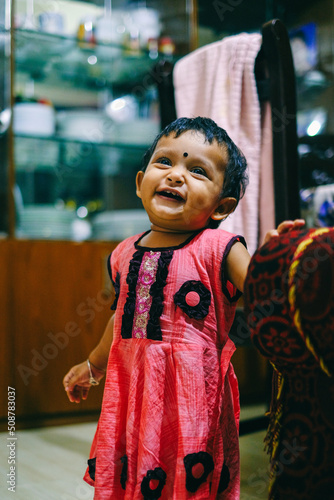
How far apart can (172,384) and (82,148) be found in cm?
165

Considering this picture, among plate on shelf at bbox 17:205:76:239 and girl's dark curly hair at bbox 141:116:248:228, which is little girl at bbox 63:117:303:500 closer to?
girl's dark curly hair at bbox 141:116:248:228

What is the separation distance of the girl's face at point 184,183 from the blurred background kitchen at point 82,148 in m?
0.78

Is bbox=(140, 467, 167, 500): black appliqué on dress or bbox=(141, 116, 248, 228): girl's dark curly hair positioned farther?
bbox=(141, 116, 248, 228): girl's dark curly hair

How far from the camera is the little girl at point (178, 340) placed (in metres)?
0.77

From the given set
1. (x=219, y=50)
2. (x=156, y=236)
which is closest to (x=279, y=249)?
(x=156, y=236)

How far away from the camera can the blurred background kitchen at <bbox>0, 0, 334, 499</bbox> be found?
6.16 ft

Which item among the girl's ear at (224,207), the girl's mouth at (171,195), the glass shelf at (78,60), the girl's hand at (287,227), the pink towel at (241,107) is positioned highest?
the glass shelf at (78,60)

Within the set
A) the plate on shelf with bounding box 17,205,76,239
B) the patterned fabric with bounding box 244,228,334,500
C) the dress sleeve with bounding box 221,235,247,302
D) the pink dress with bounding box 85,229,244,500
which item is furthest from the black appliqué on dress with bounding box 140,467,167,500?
the plate on shelf with bounding box 17,205,76,239

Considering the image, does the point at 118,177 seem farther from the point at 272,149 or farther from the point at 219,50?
the point at 272,149

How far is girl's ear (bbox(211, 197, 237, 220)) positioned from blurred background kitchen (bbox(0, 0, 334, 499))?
0.73 m

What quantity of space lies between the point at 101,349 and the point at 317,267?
1.70ft

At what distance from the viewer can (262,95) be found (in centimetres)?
130

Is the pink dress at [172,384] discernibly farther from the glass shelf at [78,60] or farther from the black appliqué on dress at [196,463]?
the glass shelf at [78,60]

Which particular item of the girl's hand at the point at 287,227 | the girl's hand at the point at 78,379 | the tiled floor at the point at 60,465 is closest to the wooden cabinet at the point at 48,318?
the tiled floor at the point at 60,465
